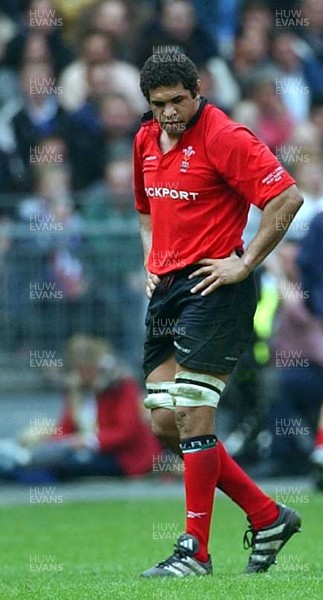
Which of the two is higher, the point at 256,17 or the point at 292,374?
the point at 256,17

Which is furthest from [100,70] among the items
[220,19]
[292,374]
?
[292,374]

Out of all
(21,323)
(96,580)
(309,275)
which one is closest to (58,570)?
(96,580)

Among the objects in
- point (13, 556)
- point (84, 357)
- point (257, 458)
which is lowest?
point (257, 458)

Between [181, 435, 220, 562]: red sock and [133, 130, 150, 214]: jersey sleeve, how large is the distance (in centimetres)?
134

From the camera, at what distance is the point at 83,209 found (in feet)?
45.3

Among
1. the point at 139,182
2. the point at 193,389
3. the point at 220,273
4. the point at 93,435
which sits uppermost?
the point at 139,182

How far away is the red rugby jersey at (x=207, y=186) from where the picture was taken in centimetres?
668

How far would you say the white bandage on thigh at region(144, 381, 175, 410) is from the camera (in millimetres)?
6969

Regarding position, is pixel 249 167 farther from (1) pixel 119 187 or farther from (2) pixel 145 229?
(1) pixel 119 187

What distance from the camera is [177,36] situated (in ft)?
51.9

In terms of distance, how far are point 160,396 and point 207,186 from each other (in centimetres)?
99

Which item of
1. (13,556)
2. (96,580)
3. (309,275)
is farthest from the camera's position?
(309,275)

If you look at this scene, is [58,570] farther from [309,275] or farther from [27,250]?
[27,250]

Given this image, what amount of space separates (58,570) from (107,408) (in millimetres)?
5574
